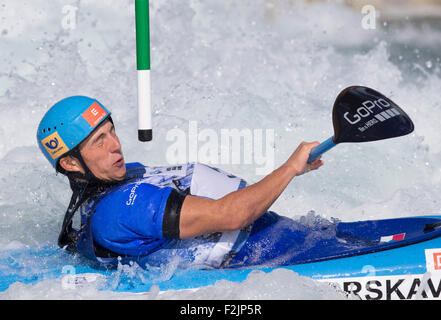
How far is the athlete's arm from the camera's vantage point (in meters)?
2.23

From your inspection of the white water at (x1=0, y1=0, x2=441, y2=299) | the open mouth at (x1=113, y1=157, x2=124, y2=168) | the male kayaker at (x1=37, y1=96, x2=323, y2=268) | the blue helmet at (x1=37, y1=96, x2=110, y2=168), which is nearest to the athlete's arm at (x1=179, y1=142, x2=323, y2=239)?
the male kayaker at (x1=37, y1=96, x2=323, y2=268)

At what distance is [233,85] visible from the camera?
6016 millimetres

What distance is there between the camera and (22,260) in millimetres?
2768

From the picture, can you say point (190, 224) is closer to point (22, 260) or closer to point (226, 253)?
point (226, 253)

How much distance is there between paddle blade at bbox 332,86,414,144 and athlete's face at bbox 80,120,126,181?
0.93 m

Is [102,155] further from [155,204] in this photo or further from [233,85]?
[233,85]

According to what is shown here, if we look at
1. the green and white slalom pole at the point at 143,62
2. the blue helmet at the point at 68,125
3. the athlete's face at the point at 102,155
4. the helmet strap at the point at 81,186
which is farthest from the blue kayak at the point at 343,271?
the green and white slalom pole at the point at 143,62

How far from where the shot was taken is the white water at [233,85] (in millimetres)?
4676

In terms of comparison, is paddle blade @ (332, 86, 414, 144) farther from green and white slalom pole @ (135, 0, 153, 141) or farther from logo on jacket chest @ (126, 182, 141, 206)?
green and white slalom pole @ (135, 0, 153, 141)

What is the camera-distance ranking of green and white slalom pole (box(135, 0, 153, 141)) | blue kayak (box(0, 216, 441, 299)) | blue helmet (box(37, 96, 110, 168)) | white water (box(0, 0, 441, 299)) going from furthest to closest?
white water (box(0, 0, 441, 299)) → green and white slalom pole (box(135, 0, 153, 141)) → blue helmet (box(37, 96, 110, 168)) → blue kayak (box(0, 216, 441, 299))

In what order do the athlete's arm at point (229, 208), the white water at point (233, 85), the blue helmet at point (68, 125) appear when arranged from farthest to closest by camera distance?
the white water at point (233, 85) < the blue helmet at point (68, 125) < the athlete's arm at point (229, 208)

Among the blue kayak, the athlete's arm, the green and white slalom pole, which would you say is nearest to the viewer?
the athlete's arm

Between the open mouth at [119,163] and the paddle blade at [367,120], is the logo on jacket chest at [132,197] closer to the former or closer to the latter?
the open mouth at [119,163]

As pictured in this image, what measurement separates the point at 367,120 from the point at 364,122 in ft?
0.05
